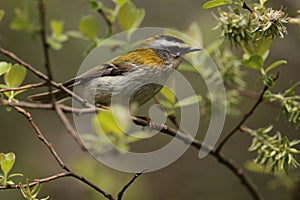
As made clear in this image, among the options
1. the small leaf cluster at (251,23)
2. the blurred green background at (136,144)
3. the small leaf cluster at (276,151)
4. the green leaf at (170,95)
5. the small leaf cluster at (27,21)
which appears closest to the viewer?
the small leaf cluster at (251,23)

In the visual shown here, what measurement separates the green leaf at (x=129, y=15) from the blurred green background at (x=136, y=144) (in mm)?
813

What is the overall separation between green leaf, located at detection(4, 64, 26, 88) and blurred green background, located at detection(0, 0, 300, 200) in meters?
1.17

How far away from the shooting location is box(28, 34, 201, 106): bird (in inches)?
66.8

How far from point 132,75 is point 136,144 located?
146cm

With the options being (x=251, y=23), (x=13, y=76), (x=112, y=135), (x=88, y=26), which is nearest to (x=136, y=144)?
(x=112, y=135)

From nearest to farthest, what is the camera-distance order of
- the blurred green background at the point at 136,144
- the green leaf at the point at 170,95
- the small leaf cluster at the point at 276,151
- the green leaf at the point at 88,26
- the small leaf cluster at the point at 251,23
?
the small leaf cluster at the point at 251,23, the small leaf cluster at the point at 276,151, the green leaf at the point at 170,95, the green leaf at the point at 88,26, the blurred green background at the point at 136,144

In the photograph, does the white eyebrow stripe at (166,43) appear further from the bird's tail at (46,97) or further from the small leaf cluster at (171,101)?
the bird's tail at (46,97)

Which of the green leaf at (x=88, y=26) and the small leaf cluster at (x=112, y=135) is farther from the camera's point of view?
the green leaf at (x=88, y=26)

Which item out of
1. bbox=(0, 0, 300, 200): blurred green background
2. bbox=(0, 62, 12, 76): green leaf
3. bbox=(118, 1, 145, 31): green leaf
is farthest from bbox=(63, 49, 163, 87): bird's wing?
bbox=(0, 0, 300, 200): blurred green background

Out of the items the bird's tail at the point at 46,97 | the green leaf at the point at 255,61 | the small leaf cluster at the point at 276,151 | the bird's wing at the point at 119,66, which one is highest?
the bird's wing at the point at 119,66

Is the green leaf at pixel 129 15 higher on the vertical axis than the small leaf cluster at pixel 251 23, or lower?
higher

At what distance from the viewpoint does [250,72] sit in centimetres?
308

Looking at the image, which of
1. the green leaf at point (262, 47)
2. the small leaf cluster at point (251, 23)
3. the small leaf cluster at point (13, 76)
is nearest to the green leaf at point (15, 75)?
the small leaf cluster at point (13, 76)

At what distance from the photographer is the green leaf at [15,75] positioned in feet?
4.55
